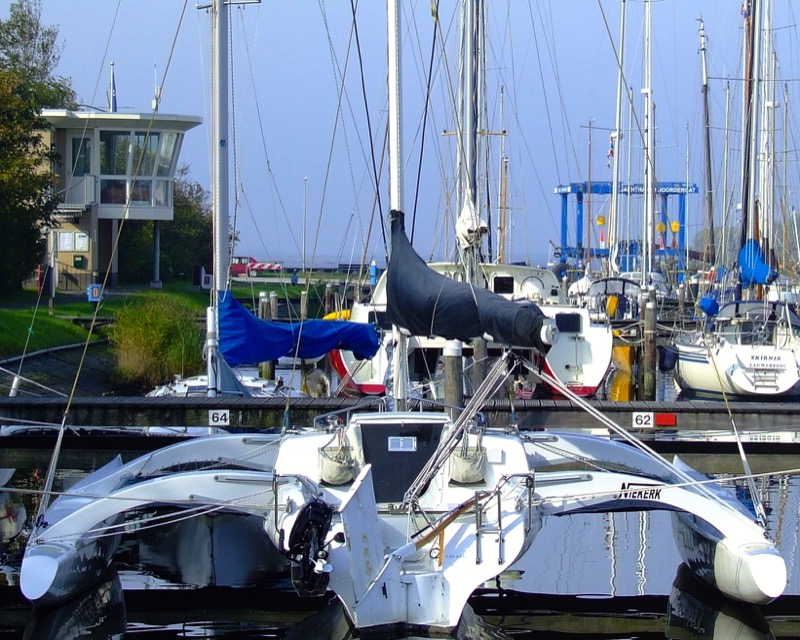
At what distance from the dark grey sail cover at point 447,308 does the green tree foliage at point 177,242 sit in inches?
1362

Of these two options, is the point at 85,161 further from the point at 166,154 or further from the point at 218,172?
the point at 218,172

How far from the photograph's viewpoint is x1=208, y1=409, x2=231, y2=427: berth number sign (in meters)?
15.1

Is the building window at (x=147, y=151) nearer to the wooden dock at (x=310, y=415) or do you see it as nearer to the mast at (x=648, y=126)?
the mast at (x=648, y=126)

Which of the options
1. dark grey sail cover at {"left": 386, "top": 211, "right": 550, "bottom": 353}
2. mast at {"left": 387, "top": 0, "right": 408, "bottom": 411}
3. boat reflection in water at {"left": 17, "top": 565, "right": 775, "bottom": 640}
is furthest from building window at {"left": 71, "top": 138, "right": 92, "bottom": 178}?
boat reflection in water at {"left": 17, "top": 565, "right": 775, "bottom": 640}

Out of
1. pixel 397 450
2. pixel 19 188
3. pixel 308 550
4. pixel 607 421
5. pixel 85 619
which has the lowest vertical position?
pixel 85 619

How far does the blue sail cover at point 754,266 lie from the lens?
89.6 ft

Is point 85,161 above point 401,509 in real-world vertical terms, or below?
above

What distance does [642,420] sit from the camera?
49.2 ft

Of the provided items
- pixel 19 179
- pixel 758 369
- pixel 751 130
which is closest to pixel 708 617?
pixel 758 369

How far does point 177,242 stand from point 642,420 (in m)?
38.6

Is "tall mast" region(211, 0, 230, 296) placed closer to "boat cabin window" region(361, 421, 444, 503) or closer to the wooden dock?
the wooden dock

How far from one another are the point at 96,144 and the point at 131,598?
34.0 m

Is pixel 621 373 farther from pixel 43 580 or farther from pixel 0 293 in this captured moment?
pixel 43 580

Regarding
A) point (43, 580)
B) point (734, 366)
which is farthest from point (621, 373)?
point (43, 580)
